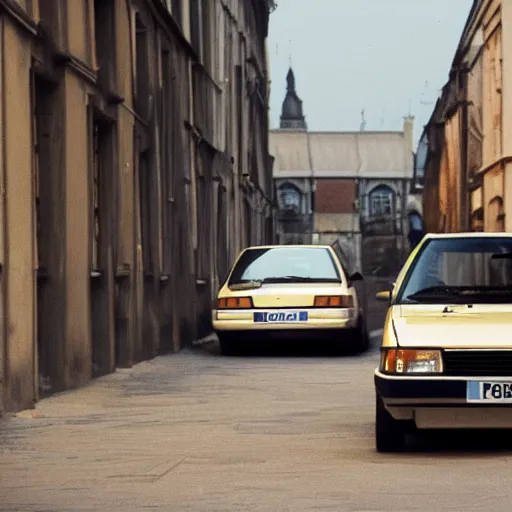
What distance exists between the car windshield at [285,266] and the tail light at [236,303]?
400 mm

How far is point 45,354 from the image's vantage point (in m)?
14.0

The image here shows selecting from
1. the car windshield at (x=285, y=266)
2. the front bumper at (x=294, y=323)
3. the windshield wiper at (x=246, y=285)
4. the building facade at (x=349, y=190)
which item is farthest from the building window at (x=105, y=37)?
the building facade at (x=349, y=190)

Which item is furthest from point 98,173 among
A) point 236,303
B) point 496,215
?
point 496,215

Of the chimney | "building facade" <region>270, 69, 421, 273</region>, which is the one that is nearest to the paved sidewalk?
"building facade" <region>270, 69, 421, 273</region>

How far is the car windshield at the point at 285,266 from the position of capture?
Result: 1991cm

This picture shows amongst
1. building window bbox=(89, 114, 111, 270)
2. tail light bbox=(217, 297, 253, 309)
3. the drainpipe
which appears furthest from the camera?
the drainpipe

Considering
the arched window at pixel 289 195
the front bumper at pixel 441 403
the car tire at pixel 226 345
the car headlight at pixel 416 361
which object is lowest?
the car tire at pixel 226 345

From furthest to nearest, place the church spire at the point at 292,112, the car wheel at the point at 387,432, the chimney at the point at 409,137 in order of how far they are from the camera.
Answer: the church spire at the point at 292,112 → the chimney at the point at 409,137 → the car wheel at the point at 387,432

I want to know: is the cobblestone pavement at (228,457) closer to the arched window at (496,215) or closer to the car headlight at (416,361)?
the car headlight at (416,361)

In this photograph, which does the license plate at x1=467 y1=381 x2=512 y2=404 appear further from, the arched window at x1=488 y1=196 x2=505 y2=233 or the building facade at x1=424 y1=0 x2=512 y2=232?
the arched window at x1=488 y1=196 x2=505 y2=233

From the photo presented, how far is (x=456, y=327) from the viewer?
919 centimetres

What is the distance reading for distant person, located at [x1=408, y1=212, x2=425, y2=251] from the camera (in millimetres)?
60622

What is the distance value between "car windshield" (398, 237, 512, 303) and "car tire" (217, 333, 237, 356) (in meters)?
8.62

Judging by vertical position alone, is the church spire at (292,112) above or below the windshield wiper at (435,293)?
above
